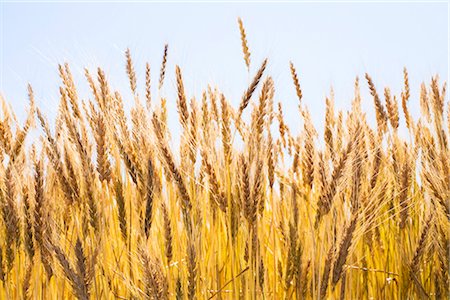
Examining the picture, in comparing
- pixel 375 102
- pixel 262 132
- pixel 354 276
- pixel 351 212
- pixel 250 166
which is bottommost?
pixel 354 276

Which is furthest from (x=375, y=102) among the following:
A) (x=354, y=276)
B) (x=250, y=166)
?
(x=250, y=166)

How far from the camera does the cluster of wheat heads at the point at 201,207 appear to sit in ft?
5.77

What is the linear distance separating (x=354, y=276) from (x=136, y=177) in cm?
99

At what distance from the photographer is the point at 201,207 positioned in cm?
223

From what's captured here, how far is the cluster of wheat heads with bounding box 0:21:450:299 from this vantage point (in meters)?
1.76

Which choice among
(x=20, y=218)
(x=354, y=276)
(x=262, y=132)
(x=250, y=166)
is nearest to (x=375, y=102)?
(x=354, y=276)

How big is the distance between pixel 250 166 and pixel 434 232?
36.8 inches

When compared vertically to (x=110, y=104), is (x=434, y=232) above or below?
below

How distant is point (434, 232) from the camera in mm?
2279

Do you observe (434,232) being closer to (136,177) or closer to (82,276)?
(136,177)

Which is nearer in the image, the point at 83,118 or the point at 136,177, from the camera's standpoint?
the point at 136,177

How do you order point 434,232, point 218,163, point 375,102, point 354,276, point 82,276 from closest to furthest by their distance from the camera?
point 82,276, point 218,163, point 434,232, point 354,276, point 375,102

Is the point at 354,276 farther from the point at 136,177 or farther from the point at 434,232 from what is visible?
the point at 136,177

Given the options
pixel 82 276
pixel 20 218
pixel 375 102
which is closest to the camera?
pixel 82 276
